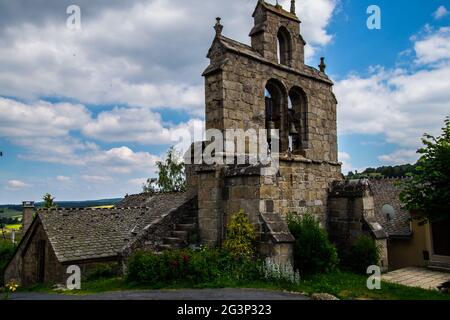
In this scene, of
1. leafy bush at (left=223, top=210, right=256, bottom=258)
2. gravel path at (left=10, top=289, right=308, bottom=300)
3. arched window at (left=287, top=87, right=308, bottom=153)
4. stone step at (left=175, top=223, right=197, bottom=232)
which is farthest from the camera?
arched window at (left=287, top=87, right=308, bottom=153)

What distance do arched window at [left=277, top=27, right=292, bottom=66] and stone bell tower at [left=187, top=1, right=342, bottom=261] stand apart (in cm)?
3

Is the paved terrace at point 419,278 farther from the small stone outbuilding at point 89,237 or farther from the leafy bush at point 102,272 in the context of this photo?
the leafy bush at point 102,272

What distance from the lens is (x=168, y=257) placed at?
773 cm

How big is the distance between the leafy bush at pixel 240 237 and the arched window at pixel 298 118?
3720mm

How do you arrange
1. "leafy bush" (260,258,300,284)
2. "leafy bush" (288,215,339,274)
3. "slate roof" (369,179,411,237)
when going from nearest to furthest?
"leafy bush" (260,258,300,284), "leafy bush" (288,215,339,274), "slate roof" (369,179,411,237)

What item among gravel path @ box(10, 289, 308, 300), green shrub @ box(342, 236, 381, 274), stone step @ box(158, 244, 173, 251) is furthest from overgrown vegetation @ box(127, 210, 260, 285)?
green shrub @ box(342, 236, 381, 274)

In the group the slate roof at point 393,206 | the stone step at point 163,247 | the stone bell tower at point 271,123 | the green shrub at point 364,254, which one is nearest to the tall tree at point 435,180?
the green shrub at point 364,254

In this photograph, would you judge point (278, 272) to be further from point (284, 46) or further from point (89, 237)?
point (89, 237)

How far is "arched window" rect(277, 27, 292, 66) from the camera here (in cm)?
1097

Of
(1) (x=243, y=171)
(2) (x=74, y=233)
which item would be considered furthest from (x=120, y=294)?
(2) (x=74, y=233)

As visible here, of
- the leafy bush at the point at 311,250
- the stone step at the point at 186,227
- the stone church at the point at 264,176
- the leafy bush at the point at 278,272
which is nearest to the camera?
the leafy bush at the point at 278,272

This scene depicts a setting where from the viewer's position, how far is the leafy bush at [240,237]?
26.4 feet

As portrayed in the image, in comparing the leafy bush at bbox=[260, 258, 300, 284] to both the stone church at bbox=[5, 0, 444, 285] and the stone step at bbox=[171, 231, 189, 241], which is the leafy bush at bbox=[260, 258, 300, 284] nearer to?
the stone church at bbox=[5, 0, 444, 285]

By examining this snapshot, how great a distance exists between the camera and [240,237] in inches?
319
